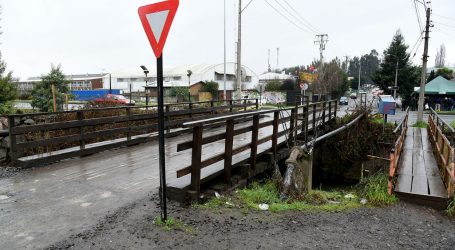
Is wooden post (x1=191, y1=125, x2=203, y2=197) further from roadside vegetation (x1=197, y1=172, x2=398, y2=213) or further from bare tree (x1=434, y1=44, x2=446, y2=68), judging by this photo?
bare tree (x1=434, y1=44, x2=446, y2=68)

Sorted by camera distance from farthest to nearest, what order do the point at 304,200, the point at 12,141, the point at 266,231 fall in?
the point at 12,141
the point at 304,200
the point at 266,231

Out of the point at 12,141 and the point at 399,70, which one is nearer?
the point at 12,141

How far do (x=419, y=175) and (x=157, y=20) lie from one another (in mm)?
6102

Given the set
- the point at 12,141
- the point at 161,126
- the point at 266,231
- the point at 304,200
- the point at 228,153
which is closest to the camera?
the point at 161,126

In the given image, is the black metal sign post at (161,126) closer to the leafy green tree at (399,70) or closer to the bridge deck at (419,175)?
the bridge deck at (419,175)

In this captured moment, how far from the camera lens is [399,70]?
1761 inches

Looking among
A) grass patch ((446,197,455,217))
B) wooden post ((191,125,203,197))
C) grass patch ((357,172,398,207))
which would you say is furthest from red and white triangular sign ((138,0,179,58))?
grass patch ((446,197,455,217))

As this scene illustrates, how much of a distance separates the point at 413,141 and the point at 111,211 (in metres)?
10.8

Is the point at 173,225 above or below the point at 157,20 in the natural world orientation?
below

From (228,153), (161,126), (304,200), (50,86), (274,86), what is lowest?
(304,200)

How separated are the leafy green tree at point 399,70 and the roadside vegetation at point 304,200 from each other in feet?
144

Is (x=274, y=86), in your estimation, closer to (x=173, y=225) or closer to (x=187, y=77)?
(x=187, y=77)

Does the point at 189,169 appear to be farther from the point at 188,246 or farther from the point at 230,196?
the point at 188,246

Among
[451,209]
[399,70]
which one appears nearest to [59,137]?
[451,209]
